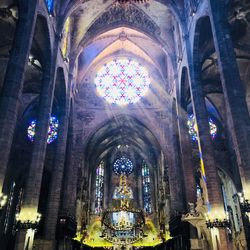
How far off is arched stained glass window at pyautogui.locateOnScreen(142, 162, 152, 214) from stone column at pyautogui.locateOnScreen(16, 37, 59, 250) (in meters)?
20.4

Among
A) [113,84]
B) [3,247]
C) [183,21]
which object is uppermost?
[113,84]

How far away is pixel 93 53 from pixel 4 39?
1016 centimetres

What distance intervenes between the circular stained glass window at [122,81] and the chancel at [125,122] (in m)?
0.10

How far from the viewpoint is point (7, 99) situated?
9.30 meters

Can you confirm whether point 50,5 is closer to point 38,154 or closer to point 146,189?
point 38,154

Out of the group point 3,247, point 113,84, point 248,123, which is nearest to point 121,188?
point 113,84

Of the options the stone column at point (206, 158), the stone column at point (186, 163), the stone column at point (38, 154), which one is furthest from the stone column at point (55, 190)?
the stone column at point (206, 158)

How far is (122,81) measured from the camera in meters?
26.8

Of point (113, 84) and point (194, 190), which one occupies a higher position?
point (113, 84)

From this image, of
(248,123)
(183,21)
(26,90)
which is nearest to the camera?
(248,123)

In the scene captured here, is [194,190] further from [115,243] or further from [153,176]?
[153,176]

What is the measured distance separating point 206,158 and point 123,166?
21921 mm

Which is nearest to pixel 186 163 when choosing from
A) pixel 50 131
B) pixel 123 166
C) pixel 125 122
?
pixel 125 122

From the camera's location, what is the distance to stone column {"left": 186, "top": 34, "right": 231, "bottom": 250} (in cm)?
1127
